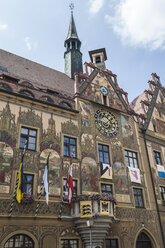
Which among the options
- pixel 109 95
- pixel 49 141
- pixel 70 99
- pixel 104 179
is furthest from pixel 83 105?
pixel 104 179

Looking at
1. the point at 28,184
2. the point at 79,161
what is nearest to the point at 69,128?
the point at 79,161

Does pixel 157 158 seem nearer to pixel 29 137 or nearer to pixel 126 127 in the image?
pixel 126 127

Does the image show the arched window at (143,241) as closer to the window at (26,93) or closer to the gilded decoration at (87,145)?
the gilded decoration at (87,145)

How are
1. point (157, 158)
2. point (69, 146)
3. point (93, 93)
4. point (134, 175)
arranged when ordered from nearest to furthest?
point (69, 146), point (134, 175), point (93, 93), point (157, 158)

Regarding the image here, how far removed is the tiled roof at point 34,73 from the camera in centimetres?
1536

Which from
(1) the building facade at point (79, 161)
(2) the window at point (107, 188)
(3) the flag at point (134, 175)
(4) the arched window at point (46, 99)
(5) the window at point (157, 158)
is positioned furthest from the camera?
(5) the window at point (157, 158)

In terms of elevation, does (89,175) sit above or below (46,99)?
below

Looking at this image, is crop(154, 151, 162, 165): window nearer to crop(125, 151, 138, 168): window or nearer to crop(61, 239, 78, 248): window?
crop(125, 151, 138, 168): window

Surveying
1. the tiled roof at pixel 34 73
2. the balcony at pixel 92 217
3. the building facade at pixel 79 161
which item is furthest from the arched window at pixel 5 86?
the balcony at pixel 92 217

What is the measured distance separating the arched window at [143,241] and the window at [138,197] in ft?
5.07

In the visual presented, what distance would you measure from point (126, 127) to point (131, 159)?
2.35 metres

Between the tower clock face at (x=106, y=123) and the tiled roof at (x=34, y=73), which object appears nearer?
the tower clock face at (x=106, y=123)

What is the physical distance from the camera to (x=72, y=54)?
23516mm

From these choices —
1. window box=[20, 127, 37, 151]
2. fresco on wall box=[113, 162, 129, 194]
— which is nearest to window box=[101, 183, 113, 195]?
fresco on wall box=[113, 162, 129, 194]
